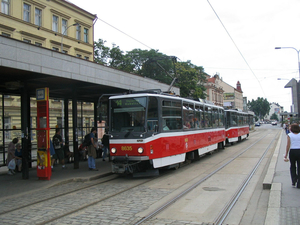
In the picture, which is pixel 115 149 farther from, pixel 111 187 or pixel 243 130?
pixel 243 130

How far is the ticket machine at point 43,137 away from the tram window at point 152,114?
3.45 m

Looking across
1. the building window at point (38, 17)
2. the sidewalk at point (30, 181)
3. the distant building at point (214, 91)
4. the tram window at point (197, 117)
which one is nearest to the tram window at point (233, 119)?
the tram window at point (197, 117)

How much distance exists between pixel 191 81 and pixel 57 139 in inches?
1451

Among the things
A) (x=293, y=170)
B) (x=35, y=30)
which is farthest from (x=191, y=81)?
(x=293, y=170)

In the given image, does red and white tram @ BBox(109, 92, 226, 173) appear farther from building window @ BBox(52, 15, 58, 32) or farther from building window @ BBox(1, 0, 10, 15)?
building window @ BBox(52, 15, 58, 32)

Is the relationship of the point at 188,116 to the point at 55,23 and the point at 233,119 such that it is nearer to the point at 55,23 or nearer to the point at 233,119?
the point at 233,119

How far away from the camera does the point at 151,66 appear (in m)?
45.0

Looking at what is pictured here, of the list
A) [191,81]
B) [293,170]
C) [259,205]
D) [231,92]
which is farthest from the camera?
[231,92]

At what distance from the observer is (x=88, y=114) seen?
54.9 feet

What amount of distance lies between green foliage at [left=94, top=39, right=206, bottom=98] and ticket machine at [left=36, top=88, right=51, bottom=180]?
33592 mm

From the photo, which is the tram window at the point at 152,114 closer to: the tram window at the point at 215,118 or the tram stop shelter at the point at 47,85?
the tram stop shelter at the point at 47,85

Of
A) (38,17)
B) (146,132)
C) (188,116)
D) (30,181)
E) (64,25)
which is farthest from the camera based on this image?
(64,25)

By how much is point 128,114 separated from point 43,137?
3035 mm

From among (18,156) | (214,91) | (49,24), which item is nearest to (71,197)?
(18,156)
